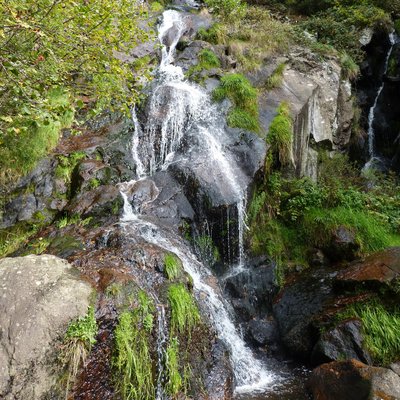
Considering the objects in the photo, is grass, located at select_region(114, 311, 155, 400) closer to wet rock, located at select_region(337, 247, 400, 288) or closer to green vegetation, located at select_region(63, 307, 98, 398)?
green vegetation, located at select_region(63, 307, 98, 398)

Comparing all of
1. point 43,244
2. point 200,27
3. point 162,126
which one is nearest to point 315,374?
point 43,244

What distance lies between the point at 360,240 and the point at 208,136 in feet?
13.2

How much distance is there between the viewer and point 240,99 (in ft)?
29.6

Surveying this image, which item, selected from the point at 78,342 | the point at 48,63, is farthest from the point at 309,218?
the point at 48,63

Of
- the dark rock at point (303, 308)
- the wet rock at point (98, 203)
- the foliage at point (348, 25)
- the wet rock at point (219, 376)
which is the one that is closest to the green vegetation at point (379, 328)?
the dark rock at point (303, 308)

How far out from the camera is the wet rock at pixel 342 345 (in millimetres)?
5254

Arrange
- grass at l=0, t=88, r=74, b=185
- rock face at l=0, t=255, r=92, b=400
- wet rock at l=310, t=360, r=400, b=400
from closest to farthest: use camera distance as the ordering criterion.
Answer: rock face at l=0, t=255, r=92, b=400 < wet rock at l=310, t=360, r=400, b=400 < grass at l=0, t=88, r=74, b=185

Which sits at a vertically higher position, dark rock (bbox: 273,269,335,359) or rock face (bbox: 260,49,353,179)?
rock face (bbox: 260,49,353,179)

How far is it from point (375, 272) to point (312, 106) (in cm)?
586

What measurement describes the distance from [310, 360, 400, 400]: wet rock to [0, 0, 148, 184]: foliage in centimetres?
489

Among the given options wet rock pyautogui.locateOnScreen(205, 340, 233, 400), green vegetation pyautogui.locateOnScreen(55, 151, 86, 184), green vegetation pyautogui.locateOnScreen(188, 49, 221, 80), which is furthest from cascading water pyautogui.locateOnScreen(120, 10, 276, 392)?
green vegetation pyautogui.locateOnScreen(55, 151, 86, 184)

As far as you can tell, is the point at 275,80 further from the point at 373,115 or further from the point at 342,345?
the point at 342,345

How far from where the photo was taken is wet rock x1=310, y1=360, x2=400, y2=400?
159 inches

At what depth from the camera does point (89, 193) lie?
22.4 ft
